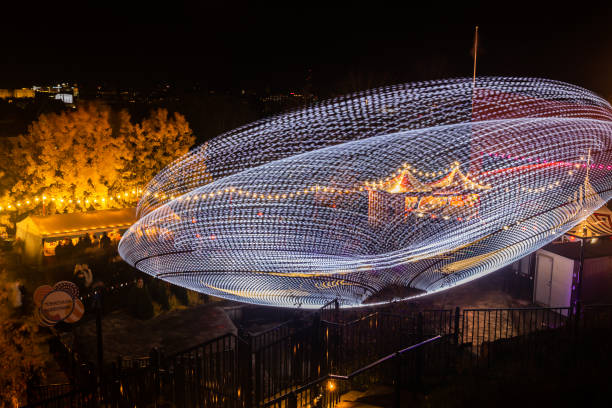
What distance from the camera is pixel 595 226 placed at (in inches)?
518

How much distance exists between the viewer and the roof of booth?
17484mm

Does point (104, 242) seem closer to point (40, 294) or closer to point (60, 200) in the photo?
point (60, 200)

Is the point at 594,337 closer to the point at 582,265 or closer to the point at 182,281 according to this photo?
the point at 582,265

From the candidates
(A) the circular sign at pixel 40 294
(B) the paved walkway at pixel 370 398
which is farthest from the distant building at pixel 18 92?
(B) the paved walkway at pixel 370 398

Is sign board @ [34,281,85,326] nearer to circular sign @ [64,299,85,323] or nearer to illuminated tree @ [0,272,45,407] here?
circular sign @ [64,299,85,323]

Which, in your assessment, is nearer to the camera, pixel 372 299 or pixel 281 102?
pixel 372 299

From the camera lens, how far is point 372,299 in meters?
9.15

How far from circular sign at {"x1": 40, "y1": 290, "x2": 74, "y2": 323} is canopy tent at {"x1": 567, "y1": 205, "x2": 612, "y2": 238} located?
473 inches

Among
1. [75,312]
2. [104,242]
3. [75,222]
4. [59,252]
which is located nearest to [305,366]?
[75,312]

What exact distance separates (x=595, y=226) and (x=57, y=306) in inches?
518

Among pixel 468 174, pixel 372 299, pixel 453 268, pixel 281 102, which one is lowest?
pixel 372 299

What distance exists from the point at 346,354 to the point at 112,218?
46.3ft

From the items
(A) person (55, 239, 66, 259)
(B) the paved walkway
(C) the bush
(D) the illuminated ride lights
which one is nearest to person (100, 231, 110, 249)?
(A) person (55, 239, 66, 259)

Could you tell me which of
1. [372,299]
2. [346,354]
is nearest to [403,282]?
[372,299]
